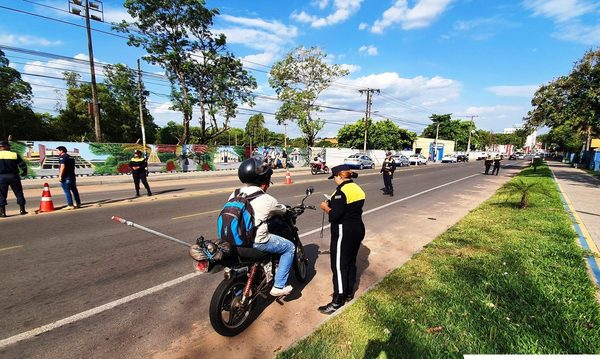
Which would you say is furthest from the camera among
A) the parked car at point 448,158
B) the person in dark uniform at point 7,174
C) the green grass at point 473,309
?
the parked car at point 448,158

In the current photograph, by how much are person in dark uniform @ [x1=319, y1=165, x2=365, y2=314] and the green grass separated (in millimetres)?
269

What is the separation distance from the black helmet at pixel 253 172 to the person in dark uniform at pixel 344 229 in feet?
2.76

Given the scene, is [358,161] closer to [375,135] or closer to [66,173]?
[375,135]

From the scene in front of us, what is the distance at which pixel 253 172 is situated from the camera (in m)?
3.17

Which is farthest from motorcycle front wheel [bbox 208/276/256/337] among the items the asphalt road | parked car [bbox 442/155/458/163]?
parked car [bbox 442/155/458/163]

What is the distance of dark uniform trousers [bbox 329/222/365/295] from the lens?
11.6ft

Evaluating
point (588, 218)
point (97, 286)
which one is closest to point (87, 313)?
point (97, 286)

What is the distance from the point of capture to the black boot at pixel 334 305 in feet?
11.8

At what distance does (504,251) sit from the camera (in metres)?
5.48

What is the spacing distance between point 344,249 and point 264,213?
112 centimetres

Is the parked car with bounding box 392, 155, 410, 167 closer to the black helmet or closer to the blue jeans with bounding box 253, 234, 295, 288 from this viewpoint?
the blue jeans with bounding box 253, 234, 295, 288

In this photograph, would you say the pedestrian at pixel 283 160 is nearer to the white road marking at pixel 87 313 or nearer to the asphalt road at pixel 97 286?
the asphalt road at pixel 97 286

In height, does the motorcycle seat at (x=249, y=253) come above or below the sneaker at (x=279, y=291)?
above

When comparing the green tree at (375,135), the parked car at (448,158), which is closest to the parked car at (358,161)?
the green tree at (375,135)
